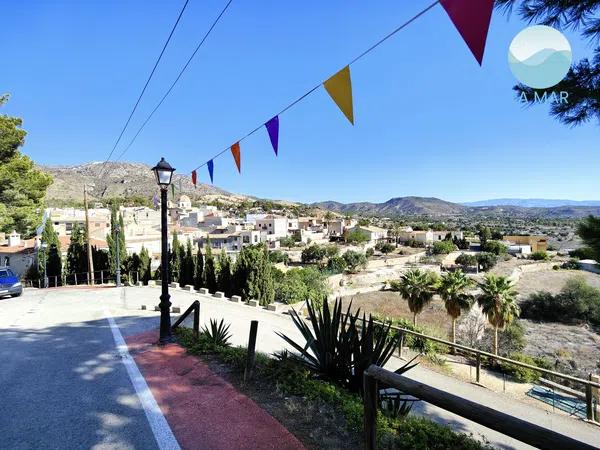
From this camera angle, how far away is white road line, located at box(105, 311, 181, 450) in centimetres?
310

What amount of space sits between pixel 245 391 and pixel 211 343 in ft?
6.08

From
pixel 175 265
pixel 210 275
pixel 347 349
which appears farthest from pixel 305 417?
pixel 175 265

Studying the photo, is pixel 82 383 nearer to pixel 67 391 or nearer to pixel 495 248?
pixel 67 391

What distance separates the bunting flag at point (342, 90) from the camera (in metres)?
4.09

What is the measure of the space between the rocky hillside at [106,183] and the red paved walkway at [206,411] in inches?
3273

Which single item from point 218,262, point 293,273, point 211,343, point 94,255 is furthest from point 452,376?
point 94,255

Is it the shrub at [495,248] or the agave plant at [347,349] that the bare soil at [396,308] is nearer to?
the agave plant at [347,349]

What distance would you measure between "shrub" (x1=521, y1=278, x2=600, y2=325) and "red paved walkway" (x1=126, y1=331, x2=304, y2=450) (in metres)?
38.0

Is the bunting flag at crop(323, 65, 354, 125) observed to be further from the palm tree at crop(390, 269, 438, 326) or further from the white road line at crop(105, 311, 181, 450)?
the palm tree at crop(390, 269, 438, 326)

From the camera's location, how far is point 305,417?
3.40 meters

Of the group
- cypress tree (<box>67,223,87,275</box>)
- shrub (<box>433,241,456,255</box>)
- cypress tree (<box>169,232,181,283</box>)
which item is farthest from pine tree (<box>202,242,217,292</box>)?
shrub (<box>433,241,456,255</box>)

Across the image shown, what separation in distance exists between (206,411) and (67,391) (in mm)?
2067

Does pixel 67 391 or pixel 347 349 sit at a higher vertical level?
pixel 347 349

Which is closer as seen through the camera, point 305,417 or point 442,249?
point 305,417
